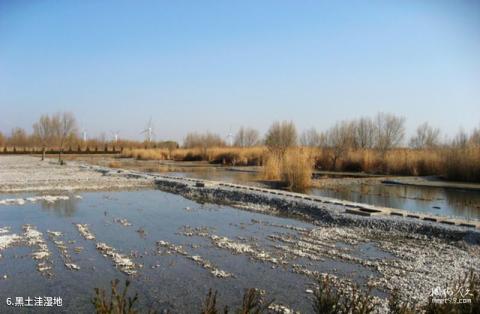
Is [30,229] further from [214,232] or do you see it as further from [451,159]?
[451,159]

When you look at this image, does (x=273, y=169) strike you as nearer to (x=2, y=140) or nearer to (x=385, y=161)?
(x=385, y=161)

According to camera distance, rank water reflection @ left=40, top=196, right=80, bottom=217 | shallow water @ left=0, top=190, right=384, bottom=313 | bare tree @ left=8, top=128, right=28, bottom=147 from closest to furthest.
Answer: shallow water @ left=0, top=190, right=384, bottom=313
water reflection @ left=40, top=196, right=80, bottom=217
bare tree @ left=8, top=128, right=28, bottom=147

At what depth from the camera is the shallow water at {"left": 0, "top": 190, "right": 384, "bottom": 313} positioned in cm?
506

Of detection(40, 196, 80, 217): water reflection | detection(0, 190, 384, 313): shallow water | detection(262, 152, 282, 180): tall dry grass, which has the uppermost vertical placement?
detection(262, 152, 282, 180): tall dry grass

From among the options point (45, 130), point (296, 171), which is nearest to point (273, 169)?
point (296, 171)

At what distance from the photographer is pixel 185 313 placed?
178 inches

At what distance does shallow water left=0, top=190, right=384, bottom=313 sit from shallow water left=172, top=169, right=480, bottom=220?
444 centimetres

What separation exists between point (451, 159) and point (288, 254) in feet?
57.4

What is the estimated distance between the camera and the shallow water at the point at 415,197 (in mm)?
11961

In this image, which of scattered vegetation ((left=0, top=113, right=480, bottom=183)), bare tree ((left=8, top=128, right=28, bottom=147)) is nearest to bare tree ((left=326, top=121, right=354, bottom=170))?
scattered vegetation ((left=0, top=113, right=480, bottom=183))

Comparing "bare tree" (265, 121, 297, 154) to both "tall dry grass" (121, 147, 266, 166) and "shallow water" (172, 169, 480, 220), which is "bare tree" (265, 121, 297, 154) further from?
"shallow water" (172, 169, 480, 220)

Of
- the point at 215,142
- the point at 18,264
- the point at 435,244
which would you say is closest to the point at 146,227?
the point at 18,264

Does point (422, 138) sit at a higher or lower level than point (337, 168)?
higher

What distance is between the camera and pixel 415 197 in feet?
48.6
